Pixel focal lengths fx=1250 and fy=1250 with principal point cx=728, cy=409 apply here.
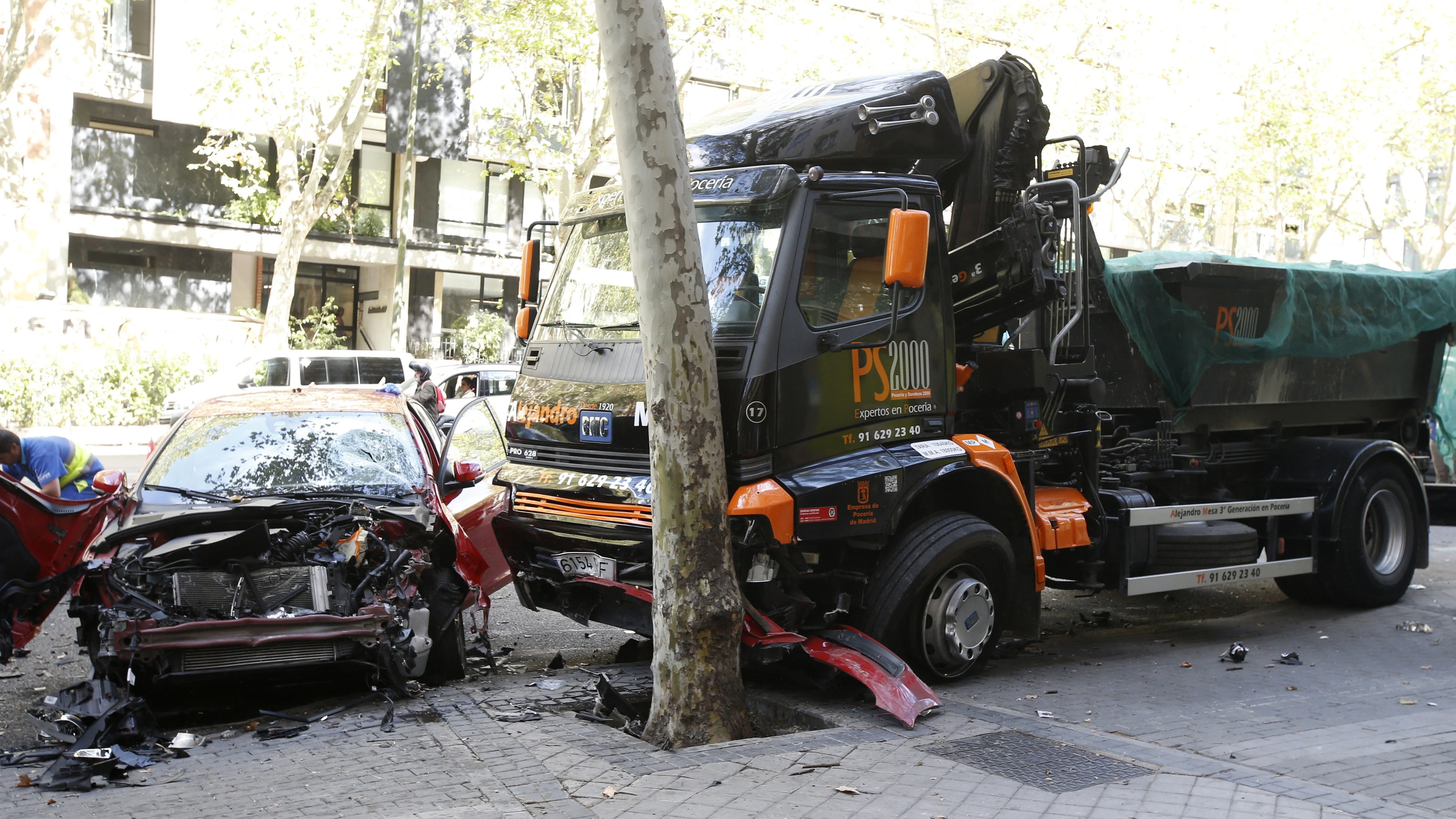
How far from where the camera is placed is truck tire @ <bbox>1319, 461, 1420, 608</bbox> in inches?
358

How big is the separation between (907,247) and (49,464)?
224 inches

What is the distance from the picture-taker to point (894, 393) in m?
6.52

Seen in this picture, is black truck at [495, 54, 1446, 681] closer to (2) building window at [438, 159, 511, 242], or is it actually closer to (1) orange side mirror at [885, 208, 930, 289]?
(1) orange side mirror at [885, 208, 930, 289]

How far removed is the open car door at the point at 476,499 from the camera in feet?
24.2

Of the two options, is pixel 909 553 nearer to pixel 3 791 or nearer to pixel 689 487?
pixel 689 487

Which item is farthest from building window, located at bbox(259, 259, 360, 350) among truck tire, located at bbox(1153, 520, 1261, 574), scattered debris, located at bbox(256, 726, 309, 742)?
scattered debris, located at bbox(256, 726, 309, 742)

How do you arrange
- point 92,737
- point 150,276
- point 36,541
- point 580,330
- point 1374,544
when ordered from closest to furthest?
1. point 92,737
2. point 580,330
3. point 36,541
4. point 1374,544
5. point 150,276

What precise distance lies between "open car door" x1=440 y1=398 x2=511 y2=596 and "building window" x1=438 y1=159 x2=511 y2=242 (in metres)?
25.4

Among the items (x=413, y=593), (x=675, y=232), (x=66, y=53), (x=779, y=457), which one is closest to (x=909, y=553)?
(x=779, y=457)

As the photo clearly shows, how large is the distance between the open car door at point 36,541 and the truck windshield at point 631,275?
2568mm

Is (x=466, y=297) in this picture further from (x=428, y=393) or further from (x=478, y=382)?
(x=428, y=393)

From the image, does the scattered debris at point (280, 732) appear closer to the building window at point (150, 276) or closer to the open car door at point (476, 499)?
the open car door at point (476, 499)

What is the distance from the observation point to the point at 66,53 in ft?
87.4

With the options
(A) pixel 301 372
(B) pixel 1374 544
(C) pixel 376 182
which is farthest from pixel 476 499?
(C) pixel 376 182
